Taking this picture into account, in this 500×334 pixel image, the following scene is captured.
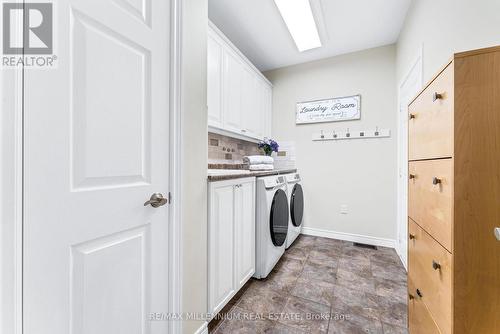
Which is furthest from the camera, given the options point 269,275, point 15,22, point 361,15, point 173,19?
point 361,15

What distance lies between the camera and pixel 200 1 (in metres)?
1.23

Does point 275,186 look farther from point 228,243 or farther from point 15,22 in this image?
point 15,22

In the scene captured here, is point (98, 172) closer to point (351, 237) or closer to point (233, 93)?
point (233, 93)

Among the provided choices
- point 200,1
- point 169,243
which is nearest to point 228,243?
point 169,243

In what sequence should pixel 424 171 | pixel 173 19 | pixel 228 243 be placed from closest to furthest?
pixel 424 171 < pixel 173 19 < pixel 228 243

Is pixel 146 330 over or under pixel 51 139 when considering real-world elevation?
under

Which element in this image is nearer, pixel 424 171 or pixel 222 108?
pixel 424 171

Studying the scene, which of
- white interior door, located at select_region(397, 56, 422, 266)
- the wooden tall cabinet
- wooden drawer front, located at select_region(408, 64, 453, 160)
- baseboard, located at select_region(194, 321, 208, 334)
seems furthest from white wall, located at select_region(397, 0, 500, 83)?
baseboard, located at select_region(194, 321, 208, 334)

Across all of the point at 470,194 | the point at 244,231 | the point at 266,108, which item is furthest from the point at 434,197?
the point at 266,108

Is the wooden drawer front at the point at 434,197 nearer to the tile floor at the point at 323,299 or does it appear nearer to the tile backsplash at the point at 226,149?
the tile floor at the point at 323,299

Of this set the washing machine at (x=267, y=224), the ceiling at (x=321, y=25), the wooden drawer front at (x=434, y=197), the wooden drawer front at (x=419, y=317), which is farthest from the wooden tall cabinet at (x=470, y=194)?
the ceiling at (x=321, y=25)

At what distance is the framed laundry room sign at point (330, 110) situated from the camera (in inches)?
115

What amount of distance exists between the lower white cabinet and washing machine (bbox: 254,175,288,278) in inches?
2.6

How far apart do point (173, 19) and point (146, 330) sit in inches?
59.5
